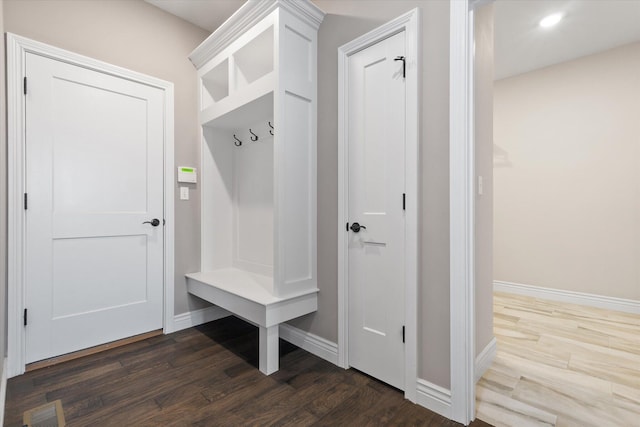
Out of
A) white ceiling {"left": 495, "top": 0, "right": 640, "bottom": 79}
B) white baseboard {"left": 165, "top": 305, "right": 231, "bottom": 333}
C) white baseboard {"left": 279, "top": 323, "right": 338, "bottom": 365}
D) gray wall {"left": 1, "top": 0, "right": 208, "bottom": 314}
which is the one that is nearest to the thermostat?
gray wall {"left": 1, "top": 0, "right": 208, "bottom": 314}

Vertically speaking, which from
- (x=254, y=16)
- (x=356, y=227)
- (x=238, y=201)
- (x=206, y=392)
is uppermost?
(x=254, y=16)

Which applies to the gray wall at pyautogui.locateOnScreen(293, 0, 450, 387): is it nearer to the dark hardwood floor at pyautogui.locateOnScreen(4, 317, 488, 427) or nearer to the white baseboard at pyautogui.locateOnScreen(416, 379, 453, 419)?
the white baseboard at pyautogui.locateOnScreen(416, 379, 453, 419)

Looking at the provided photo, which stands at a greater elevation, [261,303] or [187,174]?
[187,174]

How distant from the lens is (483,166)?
192cm

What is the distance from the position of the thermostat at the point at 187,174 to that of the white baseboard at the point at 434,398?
243 cm

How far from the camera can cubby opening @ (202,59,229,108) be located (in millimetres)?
2686

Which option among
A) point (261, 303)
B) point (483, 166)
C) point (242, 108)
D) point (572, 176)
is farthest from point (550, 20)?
point (261, 303)

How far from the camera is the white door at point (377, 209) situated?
1.75 m

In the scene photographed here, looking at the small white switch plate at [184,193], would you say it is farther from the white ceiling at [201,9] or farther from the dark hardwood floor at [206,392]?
the white ceiling at [201,9]

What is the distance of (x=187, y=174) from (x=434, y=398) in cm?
256

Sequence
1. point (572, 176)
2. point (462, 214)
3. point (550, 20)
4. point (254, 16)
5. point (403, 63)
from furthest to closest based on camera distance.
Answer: point (572, 176)
point (550, 20)
point (254, 16)
point (403, 63)
point (462, 214)

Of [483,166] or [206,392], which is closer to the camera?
[206,392]

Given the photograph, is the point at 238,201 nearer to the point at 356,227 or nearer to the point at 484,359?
the point at 356,227

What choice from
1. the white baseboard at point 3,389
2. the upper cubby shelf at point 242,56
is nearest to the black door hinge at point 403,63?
the upper cubby shelf at point 242,56
